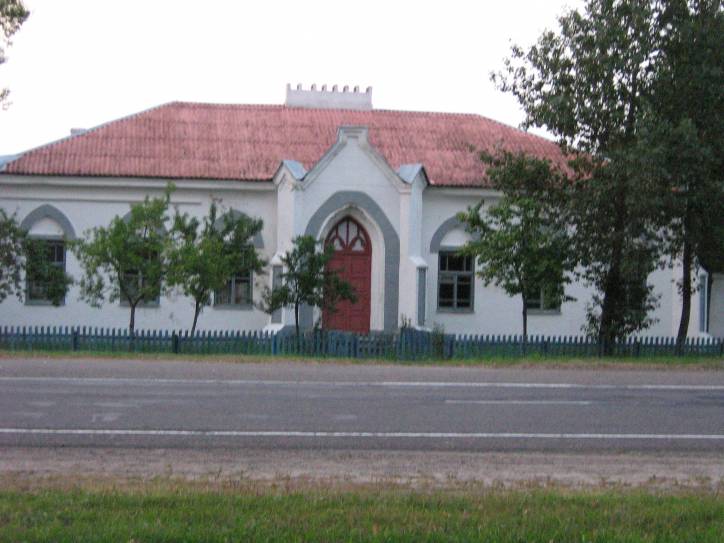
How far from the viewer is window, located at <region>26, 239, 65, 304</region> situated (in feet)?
94.0

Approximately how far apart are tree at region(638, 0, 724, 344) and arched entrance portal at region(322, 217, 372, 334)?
9.75 m

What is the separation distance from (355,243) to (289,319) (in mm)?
3664

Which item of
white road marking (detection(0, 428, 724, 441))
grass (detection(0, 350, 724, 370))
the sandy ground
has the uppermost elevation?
grass (detection(0, 350, 724, 370))

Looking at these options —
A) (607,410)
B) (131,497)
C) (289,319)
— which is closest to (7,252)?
(289,319)

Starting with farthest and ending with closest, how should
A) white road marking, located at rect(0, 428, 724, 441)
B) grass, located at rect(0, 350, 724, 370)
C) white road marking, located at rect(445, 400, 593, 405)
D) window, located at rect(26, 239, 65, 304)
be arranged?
window, located at rect(26, 239, 65, 304) < grass, located at rect(0, 350, 724, 370) < white road marking, located at rect(445, 400, 593, 405) < white road marking, located at rect(0, 428, 724, 441)

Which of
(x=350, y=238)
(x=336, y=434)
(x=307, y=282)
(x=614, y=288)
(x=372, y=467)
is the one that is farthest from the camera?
(x=350, y=238)

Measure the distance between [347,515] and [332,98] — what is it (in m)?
30.2

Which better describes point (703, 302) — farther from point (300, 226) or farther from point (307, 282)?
point (307, 282)

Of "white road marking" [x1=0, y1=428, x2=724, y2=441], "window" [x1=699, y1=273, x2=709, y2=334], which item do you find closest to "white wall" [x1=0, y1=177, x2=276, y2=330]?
"window" [x1=699, y1=273, x2=709, y2=334]

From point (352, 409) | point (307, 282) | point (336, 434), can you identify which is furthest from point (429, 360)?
point (336, 434)

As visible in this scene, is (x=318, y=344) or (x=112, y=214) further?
(x=112, y=214)

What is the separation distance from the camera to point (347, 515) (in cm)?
761

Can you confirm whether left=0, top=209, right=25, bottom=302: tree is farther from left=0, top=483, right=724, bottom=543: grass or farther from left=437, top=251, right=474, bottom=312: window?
left=0, top=483, right=724, bottom=543: grass

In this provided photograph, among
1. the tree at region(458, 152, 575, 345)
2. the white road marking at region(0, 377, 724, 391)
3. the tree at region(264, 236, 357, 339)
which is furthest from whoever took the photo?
the tree at region(264, 236, 357, 339)
